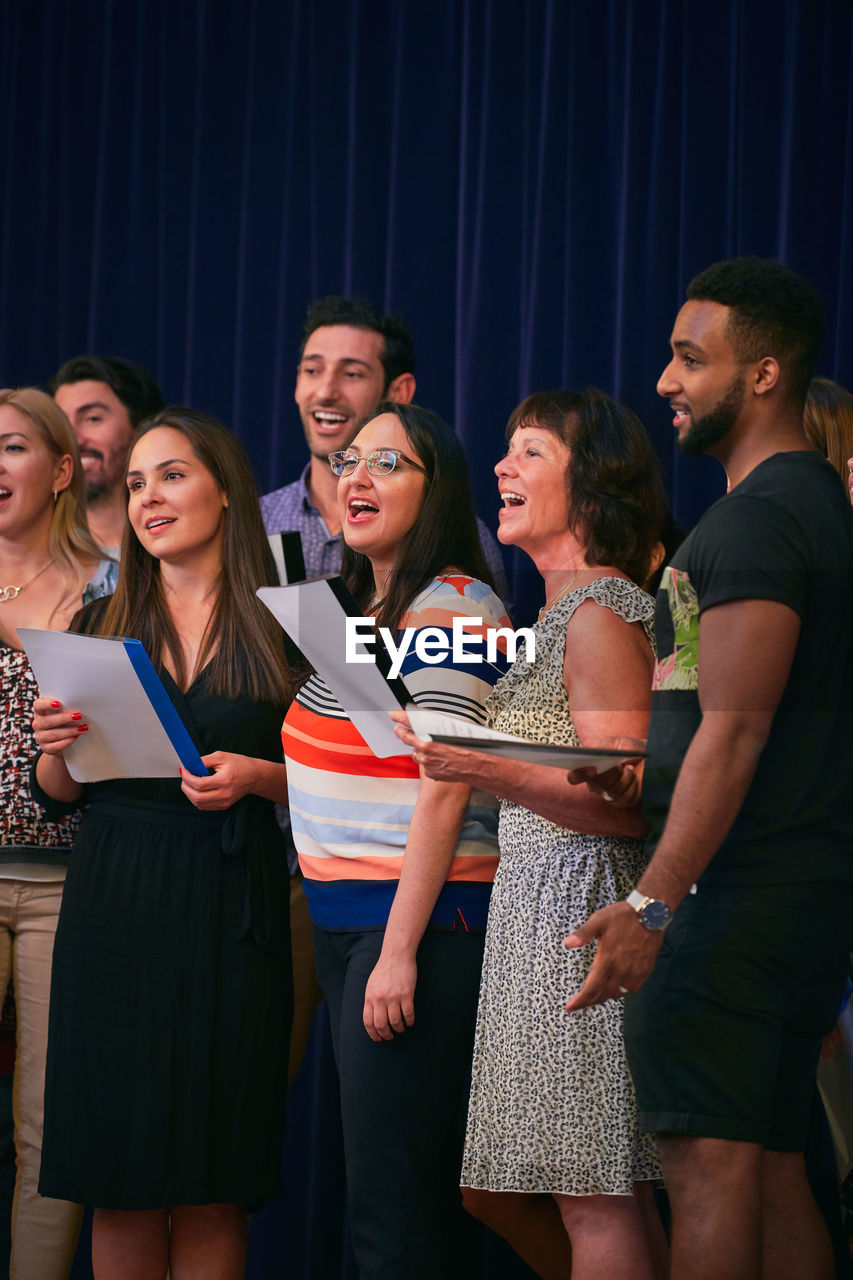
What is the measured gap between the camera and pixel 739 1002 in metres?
1.33

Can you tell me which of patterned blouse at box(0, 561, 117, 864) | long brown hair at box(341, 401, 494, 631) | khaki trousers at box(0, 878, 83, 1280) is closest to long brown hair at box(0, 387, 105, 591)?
patterned blouse at box(0, 561, 117, 864)

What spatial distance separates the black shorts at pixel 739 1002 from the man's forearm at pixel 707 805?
60 millimetres

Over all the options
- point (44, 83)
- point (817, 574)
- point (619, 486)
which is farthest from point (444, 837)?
point (44, 83)

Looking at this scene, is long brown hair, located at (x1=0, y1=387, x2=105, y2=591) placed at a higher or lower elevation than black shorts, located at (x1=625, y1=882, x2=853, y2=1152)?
higher

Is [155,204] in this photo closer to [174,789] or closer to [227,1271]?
[174,789]

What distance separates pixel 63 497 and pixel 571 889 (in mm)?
1458

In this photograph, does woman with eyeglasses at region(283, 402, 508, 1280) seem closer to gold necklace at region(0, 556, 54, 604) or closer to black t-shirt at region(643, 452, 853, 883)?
black t-shirt at region(643, 452, 853, 883)

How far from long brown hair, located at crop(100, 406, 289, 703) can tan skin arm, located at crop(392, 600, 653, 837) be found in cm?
62

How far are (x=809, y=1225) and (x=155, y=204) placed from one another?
124 inches

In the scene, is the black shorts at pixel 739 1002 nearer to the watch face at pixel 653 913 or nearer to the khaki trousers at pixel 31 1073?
the watch face at pixel 653 913

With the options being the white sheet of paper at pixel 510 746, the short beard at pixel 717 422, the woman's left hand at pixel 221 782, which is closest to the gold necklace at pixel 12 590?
the woman's left hand at pixel 221 782

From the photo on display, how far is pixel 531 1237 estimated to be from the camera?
1811mm

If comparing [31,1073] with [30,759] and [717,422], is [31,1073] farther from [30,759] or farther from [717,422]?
[717,422]

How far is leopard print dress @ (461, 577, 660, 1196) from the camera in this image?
1.56 metres
